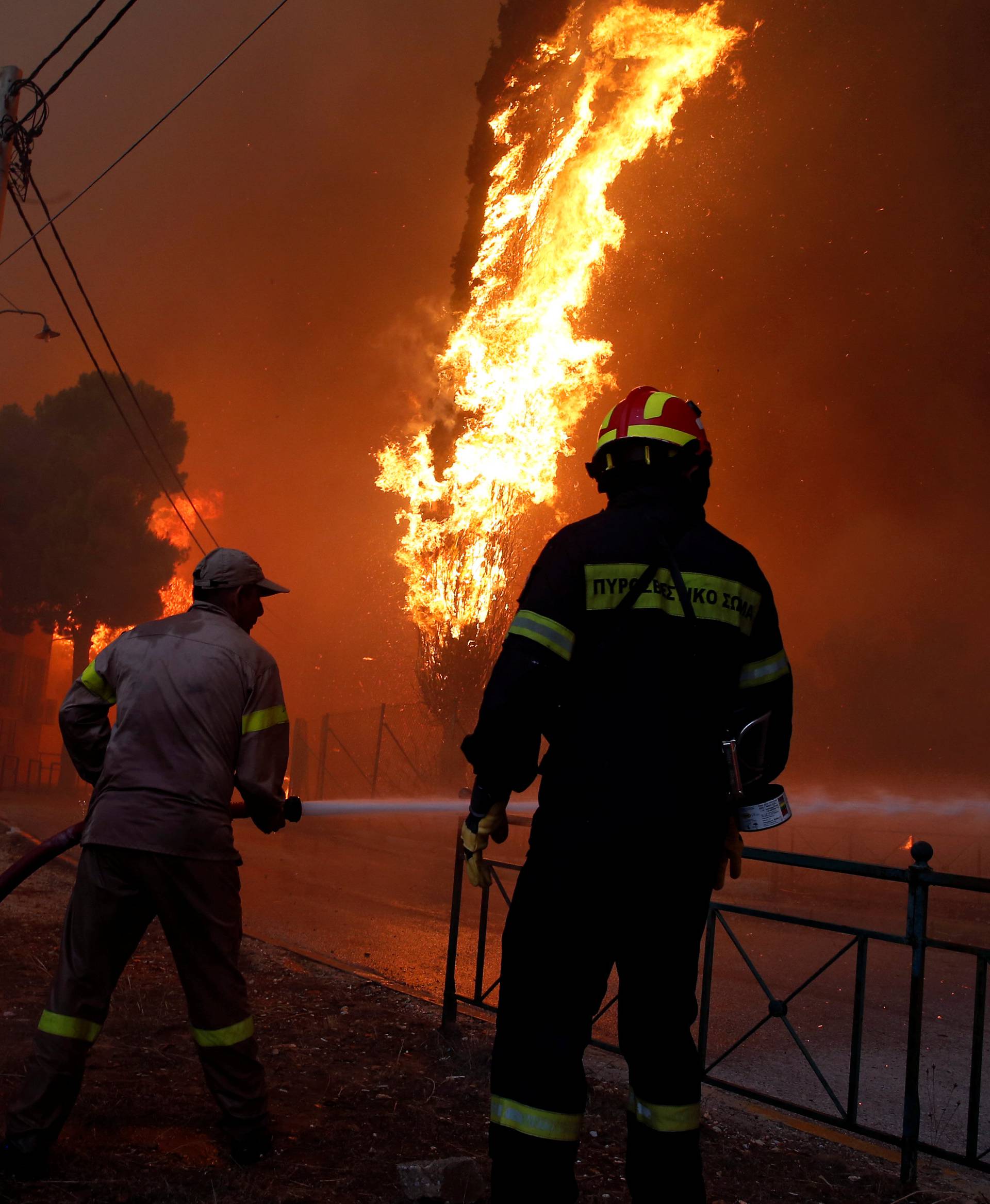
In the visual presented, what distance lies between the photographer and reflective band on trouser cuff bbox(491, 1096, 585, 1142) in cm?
209

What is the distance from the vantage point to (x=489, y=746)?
7.41 ft

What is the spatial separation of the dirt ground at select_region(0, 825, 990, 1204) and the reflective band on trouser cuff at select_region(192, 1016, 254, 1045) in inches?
15.0

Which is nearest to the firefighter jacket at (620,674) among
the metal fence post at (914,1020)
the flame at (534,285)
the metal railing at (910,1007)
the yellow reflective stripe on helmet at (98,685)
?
the metal railing at (910,1007)

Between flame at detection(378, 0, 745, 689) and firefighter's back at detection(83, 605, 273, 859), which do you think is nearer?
firefighter's back at detection(83, 605, 273, 859)

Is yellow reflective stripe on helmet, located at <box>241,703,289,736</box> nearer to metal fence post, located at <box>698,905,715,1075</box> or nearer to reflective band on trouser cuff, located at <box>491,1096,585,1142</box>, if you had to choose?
reflective band on trouser cuff, located at <box>491,1096,585,1142</box>

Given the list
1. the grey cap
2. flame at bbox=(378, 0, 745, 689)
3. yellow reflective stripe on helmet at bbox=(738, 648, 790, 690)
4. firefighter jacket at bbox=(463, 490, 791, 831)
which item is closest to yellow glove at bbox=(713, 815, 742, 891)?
firefighter jacket at bbox=(463, 490, 791, 831)

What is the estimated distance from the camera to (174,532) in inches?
1470

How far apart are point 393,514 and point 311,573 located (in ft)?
16.3

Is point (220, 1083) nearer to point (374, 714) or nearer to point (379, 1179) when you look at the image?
point (379, 1179)

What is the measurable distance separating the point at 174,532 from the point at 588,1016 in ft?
124

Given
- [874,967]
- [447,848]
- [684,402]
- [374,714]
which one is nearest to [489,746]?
[684,402]

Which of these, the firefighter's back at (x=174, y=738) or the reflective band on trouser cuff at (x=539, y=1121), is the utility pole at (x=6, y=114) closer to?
the firefighter's back at (x=174, y=738)

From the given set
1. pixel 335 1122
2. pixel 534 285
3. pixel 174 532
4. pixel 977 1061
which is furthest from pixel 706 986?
pixel 174 532

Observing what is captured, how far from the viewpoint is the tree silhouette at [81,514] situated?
29.7 metres
